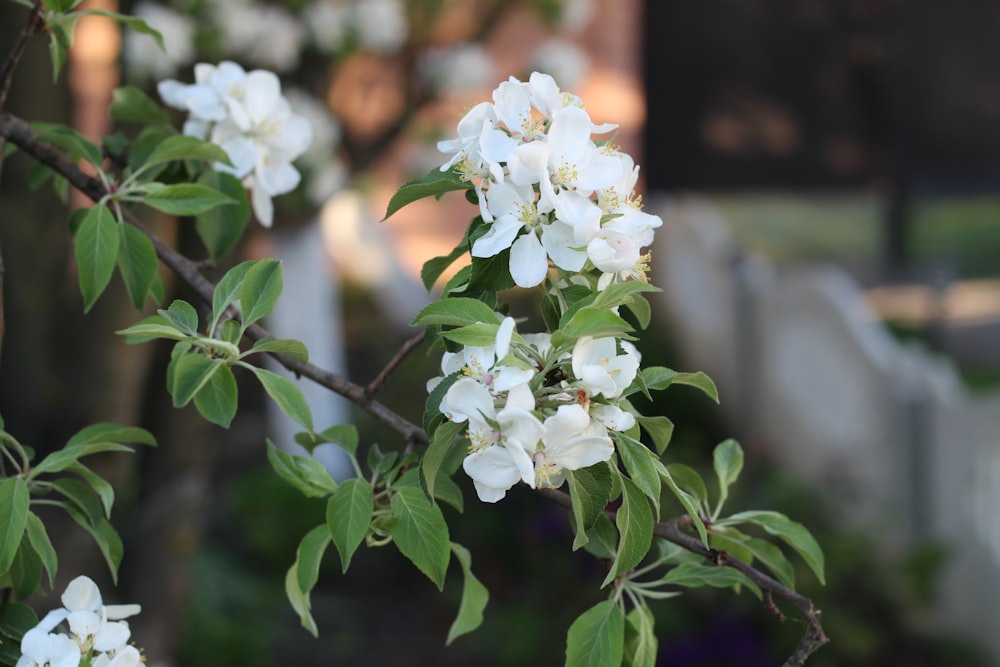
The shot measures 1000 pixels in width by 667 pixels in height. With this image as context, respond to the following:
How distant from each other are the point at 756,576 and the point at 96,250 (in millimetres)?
471

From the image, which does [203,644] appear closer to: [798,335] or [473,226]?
[798,335]

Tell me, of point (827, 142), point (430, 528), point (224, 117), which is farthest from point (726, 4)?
point (430, 528)

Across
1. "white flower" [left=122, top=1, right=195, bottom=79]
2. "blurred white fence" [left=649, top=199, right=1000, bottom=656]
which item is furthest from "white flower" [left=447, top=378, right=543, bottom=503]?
"blurred white fence" [left=649, top=199, right=1000, bottom=656]

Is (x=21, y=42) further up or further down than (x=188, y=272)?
further up

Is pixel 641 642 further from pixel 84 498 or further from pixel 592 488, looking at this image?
pixel 84 498

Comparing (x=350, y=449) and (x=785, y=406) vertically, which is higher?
(x=350, y=449)

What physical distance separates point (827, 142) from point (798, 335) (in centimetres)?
138

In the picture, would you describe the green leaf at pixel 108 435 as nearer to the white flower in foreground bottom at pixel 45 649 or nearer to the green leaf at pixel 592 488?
the white flower in foreground bottom at pixel 45 649

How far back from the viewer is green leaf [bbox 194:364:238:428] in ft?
2.21

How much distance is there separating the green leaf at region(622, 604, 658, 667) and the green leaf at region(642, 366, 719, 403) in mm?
155

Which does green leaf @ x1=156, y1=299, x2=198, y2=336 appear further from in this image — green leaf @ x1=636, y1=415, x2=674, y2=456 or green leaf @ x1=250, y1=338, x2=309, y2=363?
green leaf @ x1=636, y1=415, x2=674, y2=456

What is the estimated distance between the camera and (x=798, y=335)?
4.11m

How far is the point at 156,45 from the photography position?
2176mm

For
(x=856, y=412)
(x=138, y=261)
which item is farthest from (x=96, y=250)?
(x=856, y=412)
